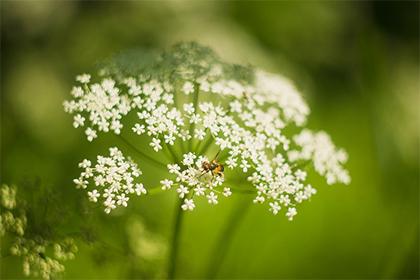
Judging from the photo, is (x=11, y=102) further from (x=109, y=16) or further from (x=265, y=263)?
(x=265, y=263)

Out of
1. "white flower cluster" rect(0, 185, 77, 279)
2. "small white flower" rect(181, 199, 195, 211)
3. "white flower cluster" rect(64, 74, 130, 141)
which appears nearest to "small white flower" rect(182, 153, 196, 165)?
"small white flower" rect(181, 199, 195, 211)

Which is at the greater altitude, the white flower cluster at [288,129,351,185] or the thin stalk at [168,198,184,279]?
the white flower cluster at [288,129,351,185]

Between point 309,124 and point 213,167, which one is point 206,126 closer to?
point 213,167

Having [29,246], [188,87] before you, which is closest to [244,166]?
[188,87]

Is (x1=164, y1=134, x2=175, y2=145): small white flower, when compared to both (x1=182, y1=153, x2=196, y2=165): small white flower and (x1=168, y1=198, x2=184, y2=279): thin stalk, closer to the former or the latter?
(x1=182, y1=153, x2=196, y2=165): small white flower

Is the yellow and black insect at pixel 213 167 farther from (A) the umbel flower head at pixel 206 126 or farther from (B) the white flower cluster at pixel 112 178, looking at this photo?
(B) the white flower cluster at pixel 112 178

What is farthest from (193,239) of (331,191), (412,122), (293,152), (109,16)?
(109,16)

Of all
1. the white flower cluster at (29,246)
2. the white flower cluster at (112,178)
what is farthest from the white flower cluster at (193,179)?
the white flower cluster at (29,246)
